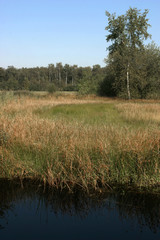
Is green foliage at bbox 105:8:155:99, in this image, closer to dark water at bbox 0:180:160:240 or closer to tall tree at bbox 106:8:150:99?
tall tree at bbox 106:8:150:99

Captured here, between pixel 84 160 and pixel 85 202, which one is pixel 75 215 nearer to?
pixel 85 202

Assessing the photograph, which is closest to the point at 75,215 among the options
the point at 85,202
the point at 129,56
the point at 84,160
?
the point at 85,202

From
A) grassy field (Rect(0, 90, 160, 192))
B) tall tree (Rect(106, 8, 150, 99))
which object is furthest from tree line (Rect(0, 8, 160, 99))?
grassy field (Rect(0, 90, 160, 192))

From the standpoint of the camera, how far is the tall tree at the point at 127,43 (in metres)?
27.7

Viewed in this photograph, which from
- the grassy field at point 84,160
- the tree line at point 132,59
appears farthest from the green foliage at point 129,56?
the grassy field at point 84,160

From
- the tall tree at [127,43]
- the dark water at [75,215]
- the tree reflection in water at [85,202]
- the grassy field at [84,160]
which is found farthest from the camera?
the tall tree at [127,43]

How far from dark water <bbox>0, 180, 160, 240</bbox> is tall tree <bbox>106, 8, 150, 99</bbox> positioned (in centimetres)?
2420

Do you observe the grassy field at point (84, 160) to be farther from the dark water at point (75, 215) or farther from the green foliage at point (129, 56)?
the green foliage at point (129, 56)

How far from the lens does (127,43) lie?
28906mm

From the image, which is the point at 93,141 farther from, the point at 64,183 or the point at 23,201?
the point at 23,201

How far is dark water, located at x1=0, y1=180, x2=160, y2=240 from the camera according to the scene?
3982mm

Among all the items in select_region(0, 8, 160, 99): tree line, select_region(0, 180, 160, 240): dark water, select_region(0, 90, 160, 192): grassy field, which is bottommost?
select_region(0, 180, 160, 240): dark water

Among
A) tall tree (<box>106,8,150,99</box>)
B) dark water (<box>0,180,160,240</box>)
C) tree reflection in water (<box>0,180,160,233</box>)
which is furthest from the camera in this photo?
tall tree (<box>106,8,150,99</box>)

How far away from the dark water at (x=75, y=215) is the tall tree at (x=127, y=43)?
953 inches
